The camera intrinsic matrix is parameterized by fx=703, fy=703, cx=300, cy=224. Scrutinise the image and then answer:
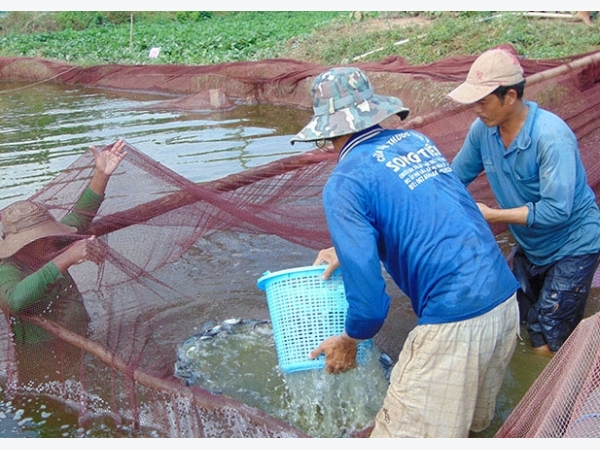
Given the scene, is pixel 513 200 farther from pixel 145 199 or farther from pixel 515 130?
pixel 145 199

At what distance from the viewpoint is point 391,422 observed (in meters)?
2.71

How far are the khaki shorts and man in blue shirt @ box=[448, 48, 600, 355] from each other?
2.80 ft

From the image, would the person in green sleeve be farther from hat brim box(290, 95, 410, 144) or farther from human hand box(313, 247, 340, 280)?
hat brim box(290, 95, 410, 144)

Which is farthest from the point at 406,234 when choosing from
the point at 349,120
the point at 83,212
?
the point at 83,212

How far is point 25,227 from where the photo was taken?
143 inches

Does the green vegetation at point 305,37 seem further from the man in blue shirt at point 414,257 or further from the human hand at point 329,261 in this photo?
the man in blue shirt at point 414,257

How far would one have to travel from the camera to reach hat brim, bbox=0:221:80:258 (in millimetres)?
3578

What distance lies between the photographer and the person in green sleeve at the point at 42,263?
3.54 m

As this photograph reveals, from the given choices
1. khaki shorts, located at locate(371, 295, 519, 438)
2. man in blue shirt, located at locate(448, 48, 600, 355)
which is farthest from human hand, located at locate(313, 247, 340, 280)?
man in blue shirt, located at locate(448, 48, 600, 355)

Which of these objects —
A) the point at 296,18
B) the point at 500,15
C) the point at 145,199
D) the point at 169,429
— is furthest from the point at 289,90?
the point at 296,18

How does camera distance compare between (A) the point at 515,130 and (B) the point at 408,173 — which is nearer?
(B) the point at 408,173

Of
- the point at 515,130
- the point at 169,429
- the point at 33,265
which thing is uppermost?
the point at 515,130

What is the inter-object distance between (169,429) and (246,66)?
9503mm

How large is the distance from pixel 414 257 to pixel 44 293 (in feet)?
6.63
